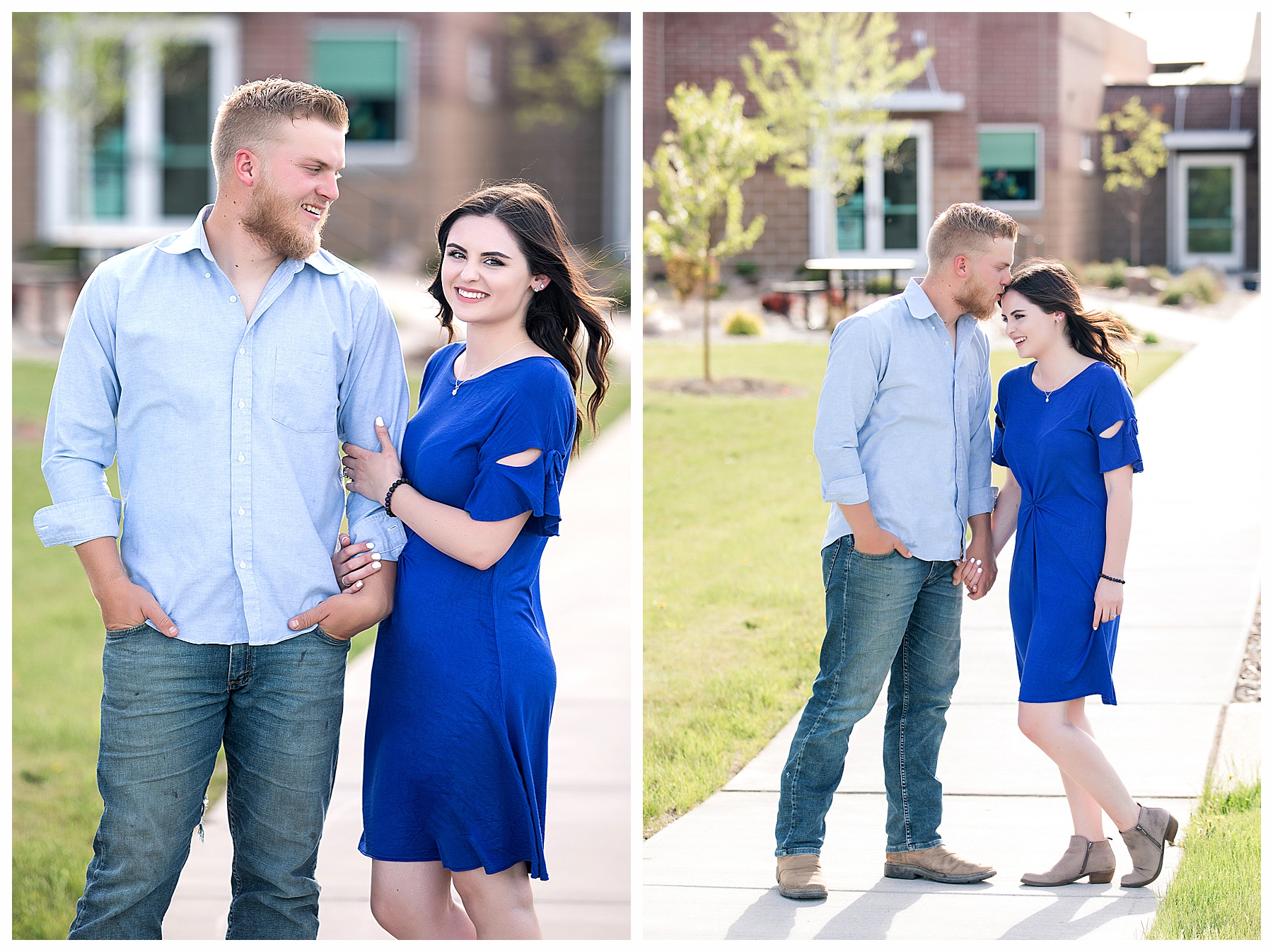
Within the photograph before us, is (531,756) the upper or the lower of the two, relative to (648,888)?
upper

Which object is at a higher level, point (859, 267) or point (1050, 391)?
point (859, 267)

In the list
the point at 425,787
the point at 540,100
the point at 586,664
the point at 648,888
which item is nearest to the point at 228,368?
the point at 425,787

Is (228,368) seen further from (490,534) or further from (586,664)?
(586,664)

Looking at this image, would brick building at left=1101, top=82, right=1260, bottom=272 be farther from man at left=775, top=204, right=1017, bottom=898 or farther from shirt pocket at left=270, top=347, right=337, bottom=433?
shirt pocket at left=270, top=347, right=337, bottom=433

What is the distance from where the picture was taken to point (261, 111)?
8.52ft

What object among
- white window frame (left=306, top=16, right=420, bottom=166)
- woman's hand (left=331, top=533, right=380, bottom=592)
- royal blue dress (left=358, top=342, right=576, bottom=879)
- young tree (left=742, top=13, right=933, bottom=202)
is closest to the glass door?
young tree (left=742, top=13, right=933, bottom=202)

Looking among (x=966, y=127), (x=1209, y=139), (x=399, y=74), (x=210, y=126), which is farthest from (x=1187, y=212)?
(x=210, y=126)

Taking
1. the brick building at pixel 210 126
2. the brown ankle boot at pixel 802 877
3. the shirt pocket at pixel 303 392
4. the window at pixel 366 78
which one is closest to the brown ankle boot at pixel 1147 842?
the brown ankle boot at pixel 802 877

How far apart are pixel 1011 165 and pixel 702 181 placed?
318 centimetres

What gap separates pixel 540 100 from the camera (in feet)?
62.3

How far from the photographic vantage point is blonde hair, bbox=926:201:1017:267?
3244 millimetres

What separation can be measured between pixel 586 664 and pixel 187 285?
412 centimetres

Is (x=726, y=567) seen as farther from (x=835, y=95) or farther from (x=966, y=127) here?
(x=835, y=95)

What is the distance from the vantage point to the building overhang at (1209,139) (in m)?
7.77
